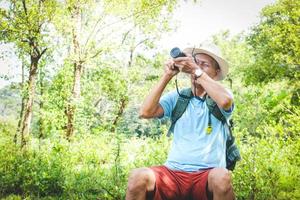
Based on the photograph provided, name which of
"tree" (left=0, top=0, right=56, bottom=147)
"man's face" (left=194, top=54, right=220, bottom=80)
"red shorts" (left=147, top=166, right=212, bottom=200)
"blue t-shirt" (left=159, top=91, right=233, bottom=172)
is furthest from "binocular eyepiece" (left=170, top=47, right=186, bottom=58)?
"tree" (left=0, top=0, right=56, bottom=147)

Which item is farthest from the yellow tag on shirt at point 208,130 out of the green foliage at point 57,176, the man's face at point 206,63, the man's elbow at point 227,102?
the green foliage at point 57,176

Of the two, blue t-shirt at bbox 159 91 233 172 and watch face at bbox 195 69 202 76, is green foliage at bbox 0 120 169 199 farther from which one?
watch face at bbox 195 69 202 76

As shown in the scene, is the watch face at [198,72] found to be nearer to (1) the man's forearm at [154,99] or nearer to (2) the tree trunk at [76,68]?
(1) the man's forearm at [154,99]

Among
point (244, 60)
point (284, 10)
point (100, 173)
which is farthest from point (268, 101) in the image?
point (244, 60)

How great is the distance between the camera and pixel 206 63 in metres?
3.65

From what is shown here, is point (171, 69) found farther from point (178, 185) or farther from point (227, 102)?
point (178, 185)

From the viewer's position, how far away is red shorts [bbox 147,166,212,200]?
306 cm

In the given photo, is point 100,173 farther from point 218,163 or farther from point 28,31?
point 28,31

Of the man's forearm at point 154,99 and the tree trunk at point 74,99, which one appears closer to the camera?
the man's forearm at point 154,99

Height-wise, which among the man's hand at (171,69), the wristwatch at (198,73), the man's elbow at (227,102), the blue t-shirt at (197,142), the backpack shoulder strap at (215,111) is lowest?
the blue t-shirt at (197,142)

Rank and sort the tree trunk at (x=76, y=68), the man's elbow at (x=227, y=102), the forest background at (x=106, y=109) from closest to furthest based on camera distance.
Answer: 1. the man's elbow at (x=227, y=102)
2. the forest background at (x=106, y=109)
3. the tree trunk at (x=76, y=68)

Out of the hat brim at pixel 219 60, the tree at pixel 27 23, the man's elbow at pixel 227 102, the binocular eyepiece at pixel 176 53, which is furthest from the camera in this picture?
the tree at pixel 27 23

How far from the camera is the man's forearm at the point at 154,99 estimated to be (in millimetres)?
3391

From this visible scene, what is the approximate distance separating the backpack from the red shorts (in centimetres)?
44
